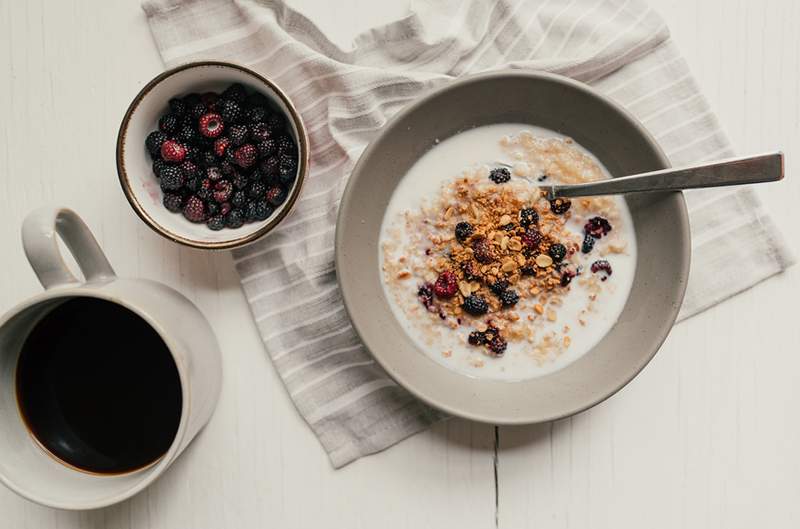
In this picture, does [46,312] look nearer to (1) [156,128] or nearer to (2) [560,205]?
(1) [156,128]

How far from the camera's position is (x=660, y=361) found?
1111 mm

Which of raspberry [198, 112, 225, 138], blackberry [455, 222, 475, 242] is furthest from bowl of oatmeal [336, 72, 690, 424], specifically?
raspberry [198, 112, 225, 138]

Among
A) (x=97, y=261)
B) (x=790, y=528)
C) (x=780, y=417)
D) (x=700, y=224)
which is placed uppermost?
(x=700, y=224)

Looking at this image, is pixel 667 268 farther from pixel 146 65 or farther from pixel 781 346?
pixel 146 65

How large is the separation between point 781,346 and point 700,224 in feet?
0.74

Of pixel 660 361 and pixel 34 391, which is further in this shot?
pixel 660 361

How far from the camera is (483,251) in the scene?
1.01 meters

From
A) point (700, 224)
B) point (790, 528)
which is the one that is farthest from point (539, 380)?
point (790, 528)

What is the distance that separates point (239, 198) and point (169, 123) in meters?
0.14

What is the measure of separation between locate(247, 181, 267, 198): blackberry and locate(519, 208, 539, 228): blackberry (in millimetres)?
351

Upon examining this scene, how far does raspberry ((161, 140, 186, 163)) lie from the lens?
1020 mm

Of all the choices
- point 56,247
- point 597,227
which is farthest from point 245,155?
point 597,227

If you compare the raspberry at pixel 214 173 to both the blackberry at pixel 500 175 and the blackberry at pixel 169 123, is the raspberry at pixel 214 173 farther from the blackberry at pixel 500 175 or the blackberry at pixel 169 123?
the blackberry at pixel 500 175

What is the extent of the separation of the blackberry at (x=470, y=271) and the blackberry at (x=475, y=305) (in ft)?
0.08
